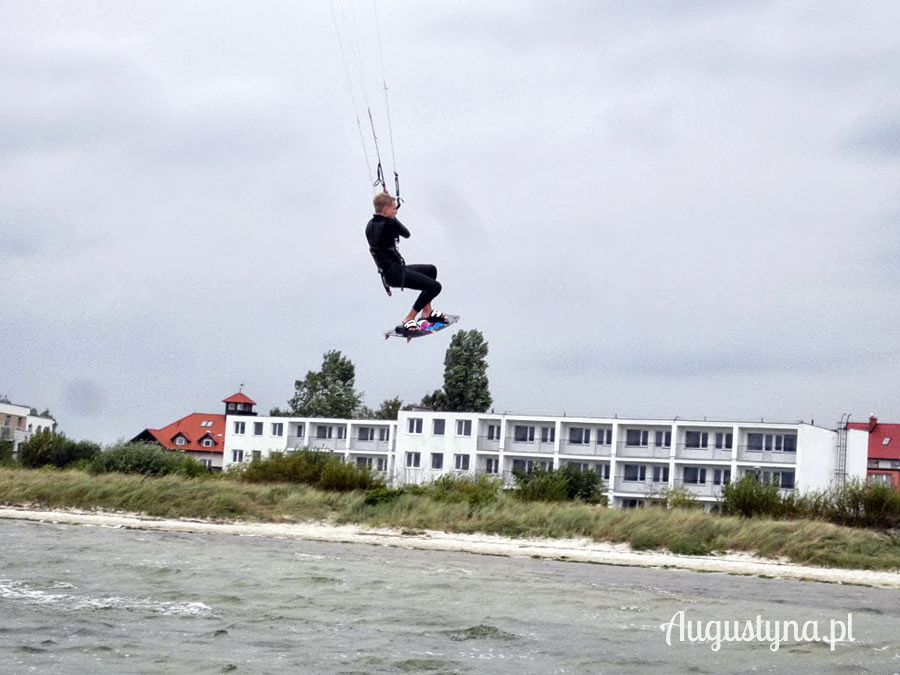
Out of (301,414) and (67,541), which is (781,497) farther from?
(301,414)

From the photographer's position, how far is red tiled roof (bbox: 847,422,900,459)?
10344 cm

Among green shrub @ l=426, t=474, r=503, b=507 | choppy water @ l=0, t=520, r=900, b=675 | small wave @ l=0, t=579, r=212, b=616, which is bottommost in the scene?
small wave @ l=0, t=579, r=212, b=616

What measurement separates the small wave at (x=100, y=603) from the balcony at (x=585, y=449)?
172 ft

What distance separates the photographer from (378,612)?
22.2 meters

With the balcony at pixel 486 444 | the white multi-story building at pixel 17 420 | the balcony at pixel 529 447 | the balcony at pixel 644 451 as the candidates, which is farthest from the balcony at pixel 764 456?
the white multi-story building at pixel 17 420

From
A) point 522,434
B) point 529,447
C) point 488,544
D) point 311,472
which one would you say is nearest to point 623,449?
point 529,447

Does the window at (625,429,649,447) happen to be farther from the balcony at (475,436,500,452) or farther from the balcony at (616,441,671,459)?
the balcony at (475,436,500,452)

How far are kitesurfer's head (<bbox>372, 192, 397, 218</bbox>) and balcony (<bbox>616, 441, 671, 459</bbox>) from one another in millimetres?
57267

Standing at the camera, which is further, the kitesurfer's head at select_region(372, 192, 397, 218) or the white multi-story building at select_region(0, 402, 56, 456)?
the white multi-story building at select_region(0, 402, 56, 456)

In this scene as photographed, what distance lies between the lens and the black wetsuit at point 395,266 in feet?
50.1

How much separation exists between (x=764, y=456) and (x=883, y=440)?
43.0m

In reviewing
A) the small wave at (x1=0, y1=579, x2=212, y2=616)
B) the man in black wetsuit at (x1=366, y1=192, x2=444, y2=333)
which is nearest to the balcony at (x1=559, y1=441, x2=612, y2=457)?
the small wave at (x1=0, y1=579, x2=212, y2=616)

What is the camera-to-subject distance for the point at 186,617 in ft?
68.7

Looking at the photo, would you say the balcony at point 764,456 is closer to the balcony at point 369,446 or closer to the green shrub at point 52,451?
the balcony at point 369,446
